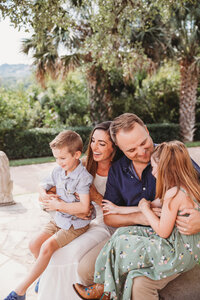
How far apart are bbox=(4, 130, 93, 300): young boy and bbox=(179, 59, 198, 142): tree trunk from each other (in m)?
13.3

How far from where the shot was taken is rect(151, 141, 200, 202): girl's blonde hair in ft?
6.77

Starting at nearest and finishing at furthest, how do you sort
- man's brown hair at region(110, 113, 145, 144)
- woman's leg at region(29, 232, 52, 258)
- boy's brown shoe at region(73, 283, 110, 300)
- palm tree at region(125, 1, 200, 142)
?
1. boy's brown shoe at region(73, 283, 110, 300)
2. man's brown hair at region(110, 113, 145, 144)
3. woman's leg at region(29, 232, 52, 258)
4. palm tree at region(125, 1, 200, 142)

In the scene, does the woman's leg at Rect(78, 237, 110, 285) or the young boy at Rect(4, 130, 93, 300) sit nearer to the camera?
the woman's leg at Rect(78, 237, 110, 285)

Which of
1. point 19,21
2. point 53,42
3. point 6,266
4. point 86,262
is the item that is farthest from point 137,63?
point 86,262

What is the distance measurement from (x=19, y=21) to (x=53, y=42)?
6624 mm

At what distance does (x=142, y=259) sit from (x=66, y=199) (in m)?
0.92

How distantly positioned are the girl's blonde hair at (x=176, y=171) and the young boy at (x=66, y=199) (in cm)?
71

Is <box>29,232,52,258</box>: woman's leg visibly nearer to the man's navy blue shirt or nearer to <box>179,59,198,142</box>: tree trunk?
the man's navy blue shirt

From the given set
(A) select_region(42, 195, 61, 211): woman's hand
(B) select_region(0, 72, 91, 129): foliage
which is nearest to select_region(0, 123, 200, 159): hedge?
(B) select_region(0, 72, 91, 129): foliage

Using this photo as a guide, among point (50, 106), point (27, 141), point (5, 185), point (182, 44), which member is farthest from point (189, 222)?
point (50, 106)

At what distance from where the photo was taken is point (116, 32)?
8.54m

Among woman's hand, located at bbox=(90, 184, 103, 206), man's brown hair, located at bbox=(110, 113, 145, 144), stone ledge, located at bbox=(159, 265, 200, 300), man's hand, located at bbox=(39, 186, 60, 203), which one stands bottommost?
stone ledge, located at bbox=(159, 265, 200, 300)

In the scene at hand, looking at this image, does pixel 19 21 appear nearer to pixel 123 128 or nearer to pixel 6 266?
pixel 123 128

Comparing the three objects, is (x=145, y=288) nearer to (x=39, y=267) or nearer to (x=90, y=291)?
(x=90, y=291)
